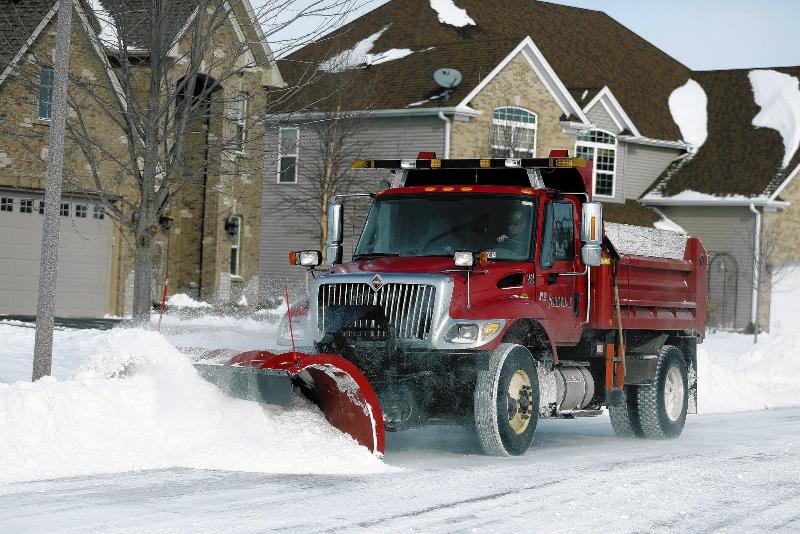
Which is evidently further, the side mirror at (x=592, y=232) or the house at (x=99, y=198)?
the house at (x=99, y=198)

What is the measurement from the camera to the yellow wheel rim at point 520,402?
13.1 metres

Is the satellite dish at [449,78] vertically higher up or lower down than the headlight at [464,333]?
higher up

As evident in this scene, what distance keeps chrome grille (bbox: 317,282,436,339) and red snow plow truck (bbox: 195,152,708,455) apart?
0.01 m

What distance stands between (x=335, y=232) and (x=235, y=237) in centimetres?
2300

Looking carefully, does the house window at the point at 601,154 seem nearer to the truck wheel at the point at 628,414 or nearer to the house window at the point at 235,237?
the house window at the point at 235,237

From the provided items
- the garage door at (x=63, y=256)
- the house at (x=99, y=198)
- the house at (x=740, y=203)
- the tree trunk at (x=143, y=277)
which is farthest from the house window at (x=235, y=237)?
the tree trunk at (x=143, y=277)

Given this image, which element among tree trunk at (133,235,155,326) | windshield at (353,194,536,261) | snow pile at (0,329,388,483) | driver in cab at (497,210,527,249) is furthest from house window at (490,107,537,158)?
snow pile at (0,329,388,483)

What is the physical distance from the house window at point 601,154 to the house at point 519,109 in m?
0.04

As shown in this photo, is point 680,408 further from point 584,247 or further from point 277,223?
point 277,223

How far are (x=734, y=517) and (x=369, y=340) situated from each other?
4.15m

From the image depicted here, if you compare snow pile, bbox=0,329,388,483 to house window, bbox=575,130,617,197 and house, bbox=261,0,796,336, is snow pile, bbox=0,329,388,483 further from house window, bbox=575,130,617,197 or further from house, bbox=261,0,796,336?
house window, bbox=575,130,617,197

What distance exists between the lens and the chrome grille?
1273cm

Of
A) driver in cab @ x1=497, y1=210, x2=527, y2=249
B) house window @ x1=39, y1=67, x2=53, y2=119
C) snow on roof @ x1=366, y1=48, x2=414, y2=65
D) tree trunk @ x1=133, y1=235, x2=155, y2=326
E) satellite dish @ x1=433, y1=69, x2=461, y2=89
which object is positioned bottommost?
tree trunk @ x1=133, y1=235, x2=155, y2=326

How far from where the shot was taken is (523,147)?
131ft
